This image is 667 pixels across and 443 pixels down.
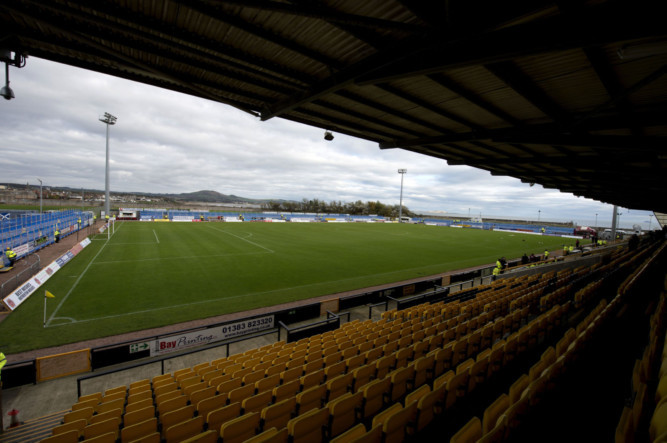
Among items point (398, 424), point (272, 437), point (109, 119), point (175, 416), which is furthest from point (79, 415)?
point (109, 119)

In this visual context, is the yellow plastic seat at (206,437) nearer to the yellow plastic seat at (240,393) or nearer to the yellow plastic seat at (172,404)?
the yellow plastic seat at (240,393)

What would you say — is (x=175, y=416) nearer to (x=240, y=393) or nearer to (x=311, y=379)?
(x=240, y=393)

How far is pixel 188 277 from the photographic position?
54.1 feet

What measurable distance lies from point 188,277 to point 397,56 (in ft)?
55.3

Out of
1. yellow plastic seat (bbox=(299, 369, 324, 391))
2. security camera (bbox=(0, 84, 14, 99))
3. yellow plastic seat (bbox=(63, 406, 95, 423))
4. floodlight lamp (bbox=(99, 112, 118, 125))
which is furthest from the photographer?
floodlight lamp (bbox=(99, 112, 118, 125))

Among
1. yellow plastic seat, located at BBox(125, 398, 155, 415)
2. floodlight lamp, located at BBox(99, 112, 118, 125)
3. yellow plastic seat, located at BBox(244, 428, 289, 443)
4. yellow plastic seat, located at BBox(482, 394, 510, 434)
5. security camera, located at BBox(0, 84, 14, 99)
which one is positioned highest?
floodlight lamp, located at BBox(99, 112, 118, 125)

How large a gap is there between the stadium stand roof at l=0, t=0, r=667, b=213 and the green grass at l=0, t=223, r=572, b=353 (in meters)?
9.32

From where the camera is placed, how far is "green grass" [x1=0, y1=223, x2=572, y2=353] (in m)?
10.3

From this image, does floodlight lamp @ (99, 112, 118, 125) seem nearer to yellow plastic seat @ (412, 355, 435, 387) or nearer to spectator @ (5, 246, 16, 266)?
spectator @ (5, 246, 16, 266)

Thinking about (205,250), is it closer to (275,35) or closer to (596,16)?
(275,35)

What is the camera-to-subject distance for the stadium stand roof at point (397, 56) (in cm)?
291

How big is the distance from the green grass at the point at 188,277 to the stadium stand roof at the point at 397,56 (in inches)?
367

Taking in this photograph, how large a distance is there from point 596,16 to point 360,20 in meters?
2.22

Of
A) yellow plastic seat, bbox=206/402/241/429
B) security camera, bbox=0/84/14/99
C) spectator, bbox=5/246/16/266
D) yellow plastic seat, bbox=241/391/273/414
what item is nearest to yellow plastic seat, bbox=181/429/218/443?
yellow plastic seat, bbox=206/402/241/429
